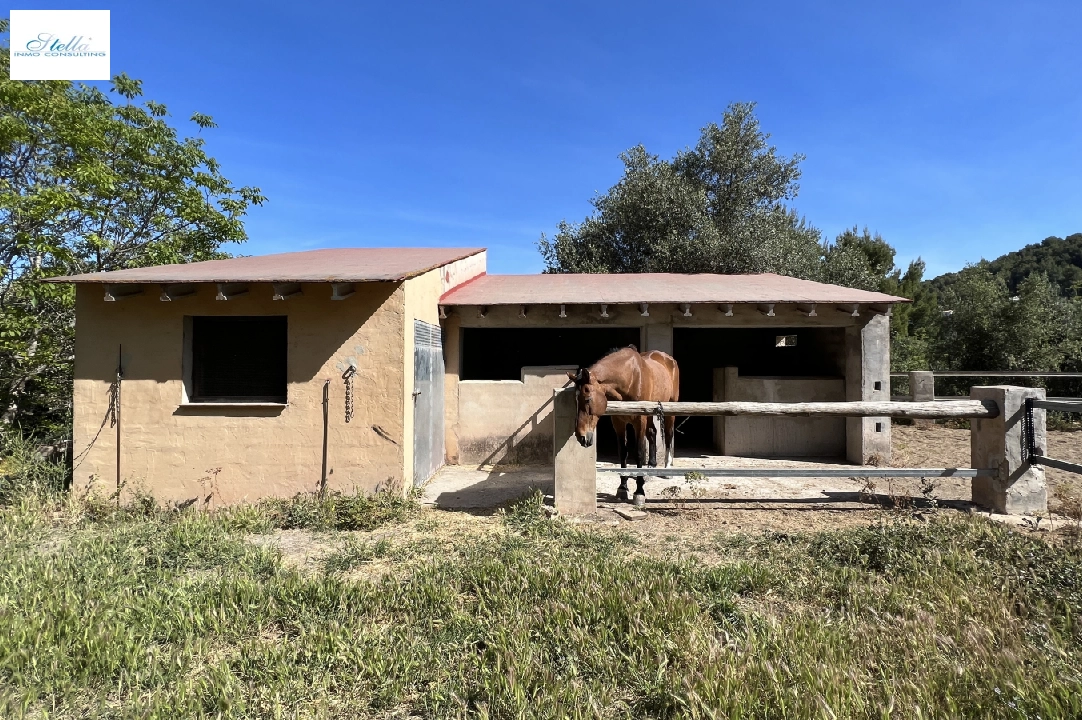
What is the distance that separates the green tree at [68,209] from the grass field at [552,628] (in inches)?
196

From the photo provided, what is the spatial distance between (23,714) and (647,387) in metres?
5.93

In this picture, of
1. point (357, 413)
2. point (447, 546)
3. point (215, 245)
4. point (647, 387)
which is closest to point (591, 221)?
point (215, 245)

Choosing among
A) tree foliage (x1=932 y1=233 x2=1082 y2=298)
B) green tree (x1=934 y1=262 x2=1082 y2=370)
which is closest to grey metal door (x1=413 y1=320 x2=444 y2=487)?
green tree (x1=934 y1=262 x2=1082 y2=370)

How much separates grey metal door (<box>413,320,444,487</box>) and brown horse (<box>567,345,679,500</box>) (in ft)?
7.89

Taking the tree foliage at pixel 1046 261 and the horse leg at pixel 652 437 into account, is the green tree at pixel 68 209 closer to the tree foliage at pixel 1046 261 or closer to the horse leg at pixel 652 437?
the horse leg at pixel 652 437

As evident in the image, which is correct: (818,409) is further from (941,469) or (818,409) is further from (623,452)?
(623,452)

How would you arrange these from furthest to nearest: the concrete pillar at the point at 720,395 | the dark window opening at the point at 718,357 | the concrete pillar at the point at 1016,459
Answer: the dark window opening at the point at 718,357
the concrete pillar at the point at 720,395
the concrete pillar at the point at 1016,459

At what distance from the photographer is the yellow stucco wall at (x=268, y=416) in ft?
20.2

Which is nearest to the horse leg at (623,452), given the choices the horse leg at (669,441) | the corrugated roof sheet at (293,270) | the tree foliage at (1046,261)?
the horse leg at (669,441)

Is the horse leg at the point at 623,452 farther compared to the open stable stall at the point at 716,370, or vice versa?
the open stable stall at the point at 716,370

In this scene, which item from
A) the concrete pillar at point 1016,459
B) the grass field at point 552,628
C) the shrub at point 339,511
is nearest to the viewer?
the grass field at point 552,628

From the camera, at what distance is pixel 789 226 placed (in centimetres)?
2006

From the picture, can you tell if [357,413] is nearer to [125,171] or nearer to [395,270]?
[395,270]

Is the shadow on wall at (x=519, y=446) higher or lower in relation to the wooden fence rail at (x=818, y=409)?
lower
